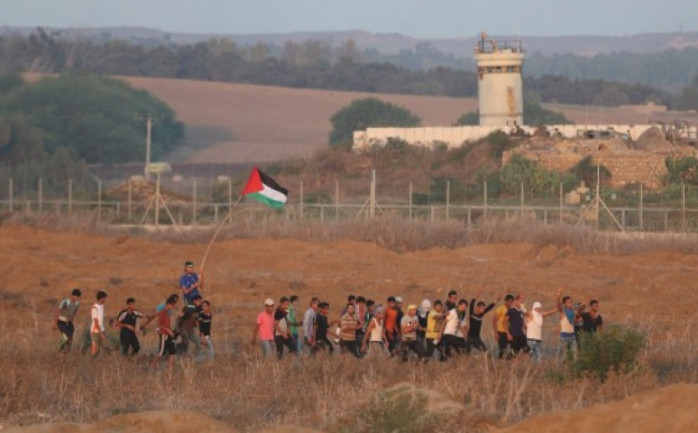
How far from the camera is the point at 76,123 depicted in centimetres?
9969

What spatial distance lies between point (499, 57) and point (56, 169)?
65.7 feet

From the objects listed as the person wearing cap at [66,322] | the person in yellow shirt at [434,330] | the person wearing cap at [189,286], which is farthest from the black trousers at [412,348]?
the person wearing cap at [66,322]

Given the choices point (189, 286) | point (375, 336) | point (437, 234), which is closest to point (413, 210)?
point (437, 234)

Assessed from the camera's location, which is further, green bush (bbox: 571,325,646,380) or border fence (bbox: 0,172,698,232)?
border fence (bbox: 0,172,698,232)

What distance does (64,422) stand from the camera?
18500mm

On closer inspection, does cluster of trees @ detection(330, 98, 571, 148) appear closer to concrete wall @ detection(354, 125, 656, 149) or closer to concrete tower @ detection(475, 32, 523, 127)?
concrete tower @ detection(475, 32, 523, 127)

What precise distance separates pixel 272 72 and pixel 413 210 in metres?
119

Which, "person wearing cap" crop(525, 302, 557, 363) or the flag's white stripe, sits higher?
the flag's white stripe

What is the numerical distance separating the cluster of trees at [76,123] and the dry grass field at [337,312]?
3640 centimetres

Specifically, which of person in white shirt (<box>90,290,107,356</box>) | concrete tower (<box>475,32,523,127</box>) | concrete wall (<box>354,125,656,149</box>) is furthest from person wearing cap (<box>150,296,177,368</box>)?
concrete tower (<box>475,32,523,127</box>)

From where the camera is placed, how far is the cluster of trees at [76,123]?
293ft

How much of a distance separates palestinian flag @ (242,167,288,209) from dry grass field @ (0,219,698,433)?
228 cm

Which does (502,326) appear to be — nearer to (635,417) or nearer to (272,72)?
(635,417)

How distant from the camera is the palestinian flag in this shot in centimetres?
3173
